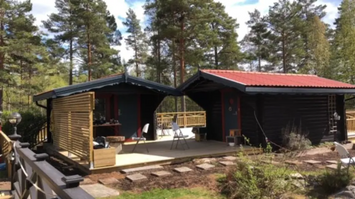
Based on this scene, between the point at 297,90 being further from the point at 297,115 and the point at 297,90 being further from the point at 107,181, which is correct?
the point at 107,181

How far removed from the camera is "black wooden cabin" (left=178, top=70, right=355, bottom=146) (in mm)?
7953

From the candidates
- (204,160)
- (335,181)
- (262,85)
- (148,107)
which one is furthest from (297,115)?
(148,107)

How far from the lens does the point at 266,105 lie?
8281mm

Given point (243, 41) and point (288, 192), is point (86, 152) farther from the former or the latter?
point (243, 41)

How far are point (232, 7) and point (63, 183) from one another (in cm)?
2789

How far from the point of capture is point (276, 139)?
8359 millimetres

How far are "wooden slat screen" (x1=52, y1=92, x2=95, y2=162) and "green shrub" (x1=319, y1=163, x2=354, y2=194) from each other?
14.7ft

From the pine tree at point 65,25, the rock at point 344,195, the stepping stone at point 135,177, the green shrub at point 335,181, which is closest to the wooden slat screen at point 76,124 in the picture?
the stepping stone at point 135,177

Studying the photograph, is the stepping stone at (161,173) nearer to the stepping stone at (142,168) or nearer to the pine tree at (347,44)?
the stepping stone at (142,168)

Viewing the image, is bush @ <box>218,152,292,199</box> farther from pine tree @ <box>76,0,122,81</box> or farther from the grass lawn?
pine tree @ <box>76,0,122,81</box>

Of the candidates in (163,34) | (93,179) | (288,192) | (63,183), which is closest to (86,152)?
(93,179)

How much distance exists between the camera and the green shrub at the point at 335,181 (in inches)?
177

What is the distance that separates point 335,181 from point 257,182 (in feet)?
4.70

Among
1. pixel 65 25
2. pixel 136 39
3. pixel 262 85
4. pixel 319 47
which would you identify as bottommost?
pixel 262 85
